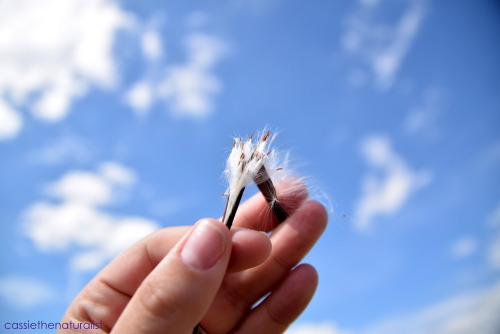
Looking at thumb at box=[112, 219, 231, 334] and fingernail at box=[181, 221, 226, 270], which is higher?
fingernail at box=[181, 221, 226, 270]

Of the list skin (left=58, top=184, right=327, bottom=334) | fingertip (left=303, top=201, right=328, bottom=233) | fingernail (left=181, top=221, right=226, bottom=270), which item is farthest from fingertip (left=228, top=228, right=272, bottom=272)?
fingertip (left=303, top=201, right=328, bottom=233)

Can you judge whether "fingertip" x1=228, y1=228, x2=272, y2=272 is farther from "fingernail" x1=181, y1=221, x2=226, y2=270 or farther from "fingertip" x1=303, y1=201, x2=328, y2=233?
"fingertip" x1=303, y1=201, x2=328, y2=233

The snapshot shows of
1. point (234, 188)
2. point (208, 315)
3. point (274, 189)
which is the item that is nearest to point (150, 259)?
point (208, 315)

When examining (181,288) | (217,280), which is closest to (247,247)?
(217,280)

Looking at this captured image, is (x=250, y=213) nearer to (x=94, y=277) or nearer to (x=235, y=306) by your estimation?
(x=235, y=306)

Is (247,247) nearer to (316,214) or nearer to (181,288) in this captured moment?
(181,288)

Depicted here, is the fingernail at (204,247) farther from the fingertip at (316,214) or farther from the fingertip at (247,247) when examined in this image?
the fingertip at (316,214)

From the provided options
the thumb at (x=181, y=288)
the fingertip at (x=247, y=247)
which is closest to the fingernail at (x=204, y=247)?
the thumb at (x=181, y=288)
